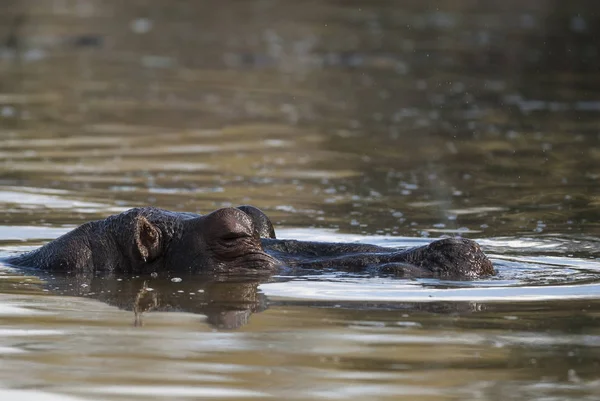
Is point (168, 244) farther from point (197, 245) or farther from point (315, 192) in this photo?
point (315, 192)

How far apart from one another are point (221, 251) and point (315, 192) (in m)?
3.63

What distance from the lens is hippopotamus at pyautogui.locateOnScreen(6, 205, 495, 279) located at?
6426mm

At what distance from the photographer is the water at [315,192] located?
4.93 meters

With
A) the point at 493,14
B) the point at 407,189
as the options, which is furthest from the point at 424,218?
the point at 493,14

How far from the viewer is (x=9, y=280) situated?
6.77 meters

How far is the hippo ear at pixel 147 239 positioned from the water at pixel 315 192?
13 centimetres

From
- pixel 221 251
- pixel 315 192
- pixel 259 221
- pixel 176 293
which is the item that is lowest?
pixel 176 293

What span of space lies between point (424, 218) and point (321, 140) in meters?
4.19

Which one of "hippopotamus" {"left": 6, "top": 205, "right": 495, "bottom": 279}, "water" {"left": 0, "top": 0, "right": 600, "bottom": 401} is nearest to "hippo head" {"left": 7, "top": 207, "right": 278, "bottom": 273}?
"hippopotamus" {"left": 6, "top": 205, "right": 495, "bottom": 279}

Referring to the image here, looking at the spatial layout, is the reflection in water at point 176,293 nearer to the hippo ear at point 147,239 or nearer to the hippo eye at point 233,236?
the hippo ear at point 147,239

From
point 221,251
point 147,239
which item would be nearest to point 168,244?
point 147,239

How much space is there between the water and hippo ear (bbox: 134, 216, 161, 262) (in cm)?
13

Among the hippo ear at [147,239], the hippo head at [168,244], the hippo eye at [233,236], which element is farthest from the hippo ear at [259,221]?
the hippo ear at [147,239]

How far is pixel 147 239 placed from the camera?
22.1 ft
